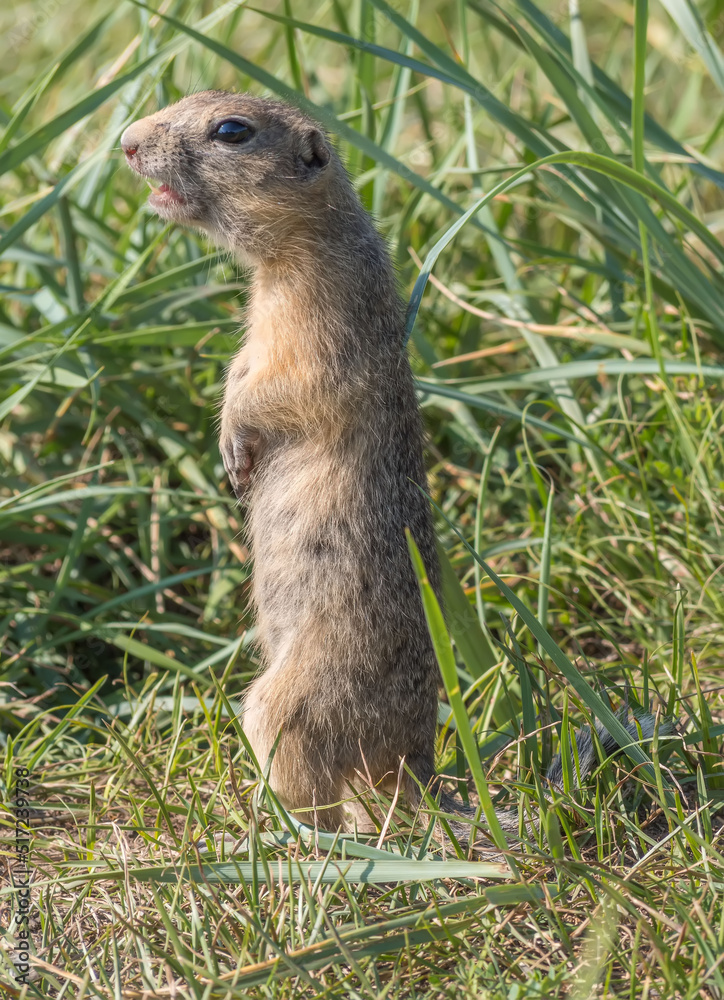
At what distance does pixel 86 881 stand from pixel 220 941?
16.4 inches

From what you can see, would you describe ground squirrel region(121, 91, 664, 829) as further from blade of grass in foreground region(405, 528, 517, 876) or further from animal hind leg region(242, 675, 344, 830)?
blade of grass in foreground region(405, 528, 517, 876)

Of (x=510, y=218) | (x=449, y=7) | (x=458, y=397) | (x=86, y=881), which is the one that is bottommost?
(x=86, y=881)

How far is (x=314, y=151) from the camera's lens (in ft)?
10.9

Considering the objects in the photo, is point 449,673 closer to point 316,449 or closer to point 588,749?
point 588,749

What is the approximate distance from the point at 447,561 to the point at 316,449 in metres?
0.61

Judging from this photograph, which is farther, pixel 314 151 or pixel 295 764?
pixel 314 151

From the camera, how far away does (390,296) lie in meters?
3.37

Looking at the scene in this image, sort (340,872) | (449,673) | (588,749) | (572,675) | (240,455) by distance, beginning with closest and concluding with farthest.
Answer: (449,673)
(340,872)
(572,675)
(588,749)
(240,455)

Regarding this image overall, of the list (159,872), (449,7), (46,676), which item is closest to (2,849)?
(159,872)

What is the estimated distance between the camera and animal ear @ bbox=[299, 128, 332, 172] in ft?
10.8

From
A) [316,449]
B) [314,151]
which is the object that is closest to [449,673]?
[316,449]

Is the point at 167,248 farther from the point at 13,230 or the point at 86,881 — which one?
the point at 86,881

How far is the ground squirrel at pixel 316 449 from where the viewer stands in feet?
10.1

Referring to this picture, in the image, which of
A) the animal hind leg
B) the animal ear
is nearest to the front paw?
the animal hind leg
